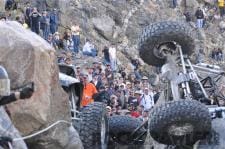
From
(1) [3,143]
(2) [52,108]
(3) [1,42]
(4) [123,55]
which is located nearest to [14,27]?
(3) [1,42]

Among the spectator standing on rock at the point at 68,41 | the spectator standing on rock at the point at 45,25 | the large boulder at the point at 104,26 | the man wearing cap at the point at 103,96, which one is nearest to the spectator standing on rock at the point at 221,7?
the large boulder at the point at 104,26

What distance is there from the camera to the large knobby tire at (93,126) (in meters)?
11.0

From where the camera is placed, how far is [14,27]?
10.0 metres

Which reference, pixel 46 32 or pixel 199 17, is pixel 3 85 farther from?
pixel 199 17

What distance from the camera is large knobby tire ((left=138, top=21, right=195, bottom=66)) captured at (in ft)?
37.5

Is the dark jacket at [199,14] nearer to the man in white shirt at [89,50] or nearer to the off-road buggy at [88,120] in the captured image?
the man in white shirt at [89,50]

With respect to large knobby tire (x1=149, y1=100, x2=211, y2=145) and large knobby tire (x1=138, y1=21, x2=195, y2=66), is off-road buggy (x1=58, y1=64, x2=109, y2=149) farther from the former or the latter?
large knobby tire (x1=149, y1=100, x2=211, y2=145)

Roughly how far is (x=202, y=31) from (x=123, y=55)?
798 cm

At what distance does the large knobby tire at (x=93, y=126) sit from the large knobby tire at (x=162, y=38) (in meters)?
1.20

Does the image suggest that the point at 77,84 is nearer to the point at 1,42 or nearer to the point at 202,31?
the point at 1,42

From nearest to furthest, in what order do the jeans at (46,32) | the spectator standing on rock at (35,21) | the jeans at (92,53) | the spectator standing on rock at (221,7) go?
the spectator standing on rock at (35,21), the jeans at (46,32), the jeans at (92,53), the spectator standing on rock at (221,7)

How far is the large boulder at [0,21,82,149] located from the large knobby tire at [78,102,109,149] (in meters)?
1.24

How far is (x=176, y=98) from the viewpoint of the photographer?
34.8 feet

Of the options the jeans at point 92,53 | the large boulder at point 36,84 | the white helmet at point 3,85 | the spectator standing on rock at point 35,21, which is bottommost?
the jeans at point 92,53
